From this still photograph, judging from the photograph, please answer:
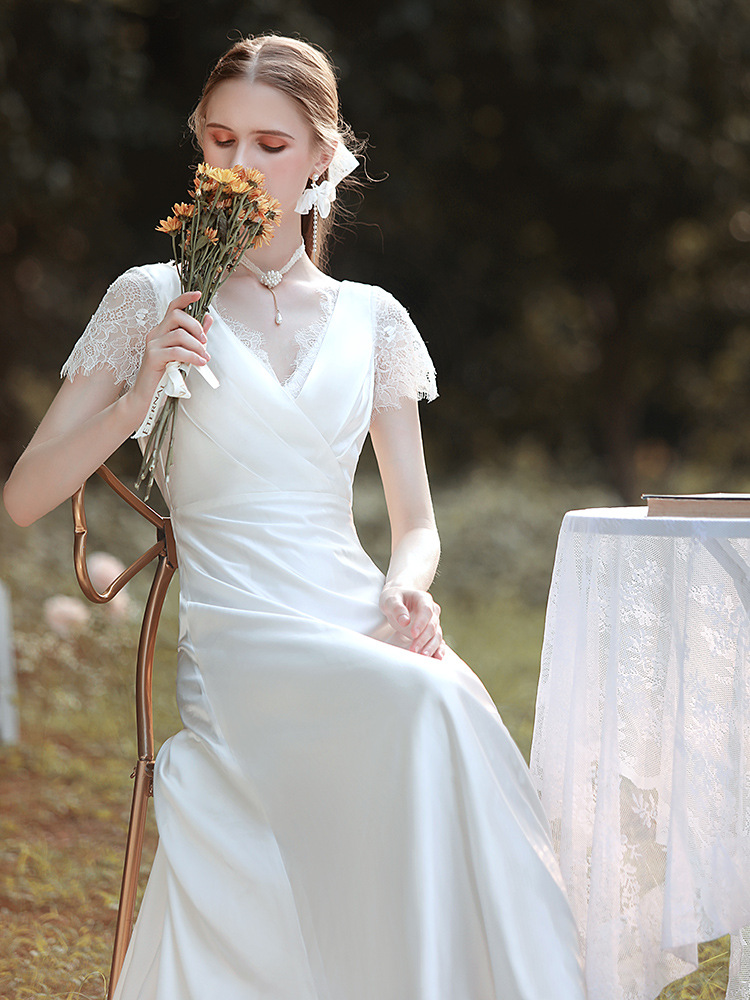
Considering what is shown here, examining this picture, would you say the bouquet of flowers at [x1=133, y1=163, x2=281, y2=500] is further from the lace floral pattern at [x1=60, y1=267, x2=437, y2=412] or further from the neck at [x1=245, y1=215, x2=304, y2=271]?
the neck at [x1=245, y1=215, x2=304, y2=271]

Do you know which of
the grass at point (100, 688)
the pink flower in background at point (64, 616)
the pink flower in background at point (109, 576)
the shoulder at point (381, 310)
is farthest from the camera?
the pink flower in background at point (64, 616)

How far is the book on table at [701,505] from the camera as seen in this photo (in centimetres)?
204

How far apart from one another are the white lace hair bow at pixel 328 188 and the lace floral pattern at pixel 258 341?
170mm

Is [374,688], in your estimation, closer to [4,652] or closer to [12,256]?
[4,652]

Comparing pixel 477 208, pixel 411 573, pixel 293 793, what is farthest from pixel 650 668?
pixel 477 208

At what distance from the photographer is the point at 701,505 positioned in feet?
6.79

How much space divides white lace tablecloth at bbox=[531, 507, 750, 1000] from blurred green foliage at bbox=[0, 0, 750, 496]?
5.65 meters

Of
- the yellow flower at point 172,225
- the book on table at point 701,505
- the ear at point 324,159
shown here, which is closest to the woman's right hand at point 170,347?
the yellow flower at point 172,225

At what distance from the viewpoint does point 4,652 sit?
4.75 metres

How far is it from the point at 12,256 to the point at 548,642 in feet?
24.4

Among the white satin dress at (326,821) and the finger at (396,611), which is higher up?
the finger at (396,611)

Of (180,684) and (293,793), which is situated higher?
(180,684)

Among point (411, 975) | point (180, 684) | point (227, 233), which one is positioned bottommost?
point (411, 975)

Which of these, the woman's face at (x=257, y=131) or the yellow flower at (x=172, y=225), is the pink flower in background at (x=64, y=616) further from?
the yellow flower at (x=172, y=225)
